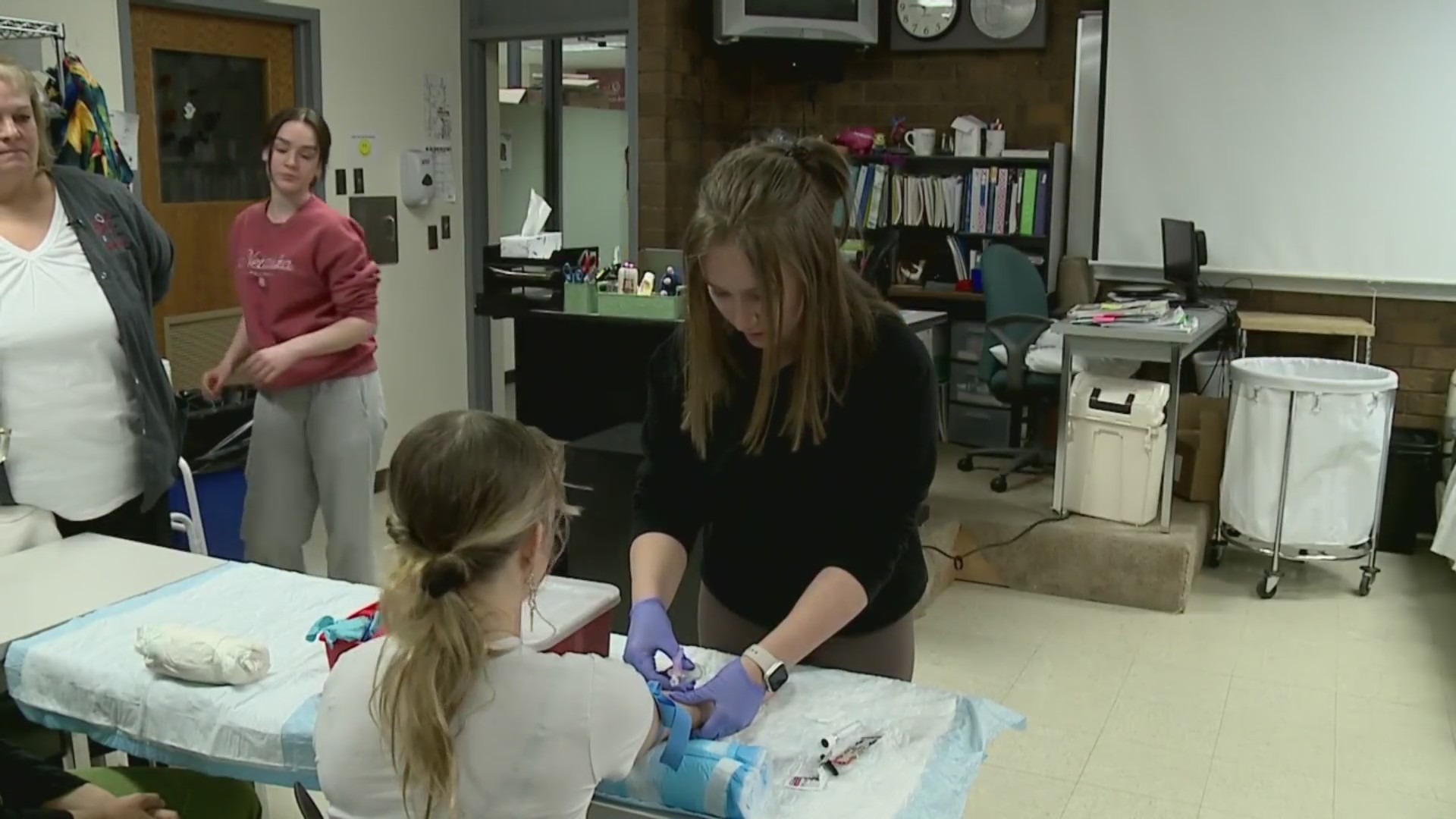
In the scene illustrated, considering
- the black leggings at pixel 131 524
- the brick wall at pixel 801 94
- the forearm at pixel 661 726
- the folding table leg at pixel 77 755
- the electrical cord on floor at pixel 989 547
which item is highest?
the brick wall at pixel 801 94

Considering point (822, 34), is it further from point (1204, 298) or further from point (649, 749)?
point (649, 749)

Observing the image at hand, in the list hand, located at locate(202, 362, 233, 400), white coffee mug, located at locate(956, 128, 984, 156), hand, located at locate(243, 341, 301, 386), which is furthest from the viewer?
white coffee mug, located at locate(956, 128, 984, 156)

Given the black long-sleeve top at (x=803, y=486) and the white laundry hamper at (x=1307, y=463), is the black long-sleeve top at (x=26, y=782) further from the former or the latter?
the white laundry hamper at (x=1307, y=463)

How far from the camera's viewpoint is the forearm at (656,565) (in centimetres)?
168

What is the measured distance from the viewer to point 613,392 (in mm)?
4113

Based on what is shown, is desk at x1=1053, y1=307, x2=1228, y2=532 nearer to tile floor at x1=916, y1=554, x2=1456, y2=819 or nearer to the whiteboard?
tile floor at x1=916, y1=554, x2=1456, y2=819

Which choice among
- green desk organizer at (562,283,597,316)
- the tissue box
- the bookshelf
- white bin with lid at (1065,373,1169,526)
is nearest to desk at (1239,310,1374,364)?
the bookshelf

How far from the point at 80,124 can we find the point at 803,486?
2199 millimetres

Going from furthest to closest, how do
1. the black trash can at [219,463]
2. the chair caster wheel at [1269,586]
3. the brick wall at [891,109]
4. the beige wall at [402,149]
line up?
the brick wall at [891,109] < the beige wall at [402,149] < the chair caster wheel at [1269,586] < the black trash can at [219,463]

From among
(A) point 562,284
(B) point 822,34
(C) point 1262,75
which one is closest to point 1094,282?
(C) point 1262,75

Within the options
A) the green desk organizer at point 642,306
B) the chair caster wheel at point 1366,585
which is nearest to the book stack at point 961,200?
the green desk organizer at point 642,306

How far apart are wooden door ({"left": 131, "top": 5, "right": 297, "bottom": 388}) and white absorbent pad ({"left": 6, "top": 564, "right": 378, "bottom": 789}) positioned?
8.73 ft

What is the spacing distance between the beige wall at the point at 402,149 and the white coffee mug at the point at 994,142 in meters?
2.32

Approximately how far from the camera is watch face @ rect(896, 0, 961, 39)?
5625 millimetres
